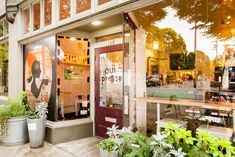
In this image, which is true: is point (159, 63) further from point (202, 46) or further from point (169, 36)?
point (202, 46)

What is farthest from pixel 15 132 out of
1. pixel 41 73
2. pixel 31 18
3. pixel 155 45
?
pixel 155 45

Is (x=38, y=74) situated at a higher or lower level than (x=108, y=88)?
higher

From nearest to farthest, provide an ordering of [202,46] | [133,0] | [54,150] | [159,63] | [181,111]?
1. [133,0]
2. [181,111]
3. [54,150]
4. [159,63]
5. [202,46]

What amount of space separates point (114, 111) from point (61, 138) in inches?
52.6

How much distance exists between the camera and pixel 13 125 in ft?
15.8

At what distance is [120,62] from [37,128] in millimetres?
2261

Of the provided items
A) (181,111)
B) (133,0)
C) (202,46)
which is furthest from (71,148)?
(202,46)

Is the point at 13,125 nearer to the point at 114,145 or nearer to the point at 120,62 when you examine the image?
the point at 120,62

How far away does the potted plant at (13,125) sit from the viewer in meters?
4.75

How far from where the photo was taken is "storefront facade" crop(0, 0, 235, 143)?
4164mm

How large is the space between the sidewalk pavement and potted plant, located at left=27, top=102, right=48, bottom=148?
0.14m

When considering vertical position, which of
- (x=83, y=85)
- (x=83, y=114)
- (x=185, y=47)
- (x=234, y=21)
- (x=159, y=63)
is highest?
(x=234, y=21)

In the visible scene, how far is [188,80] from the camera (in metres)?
5.77

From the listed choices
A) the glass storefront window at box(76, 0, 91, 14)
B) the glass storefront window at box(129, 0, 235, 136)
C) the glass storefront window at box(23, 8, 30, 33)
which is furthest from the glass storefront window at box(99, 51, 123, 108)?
the glass storefront window at box(23, 8, 30, 33)
